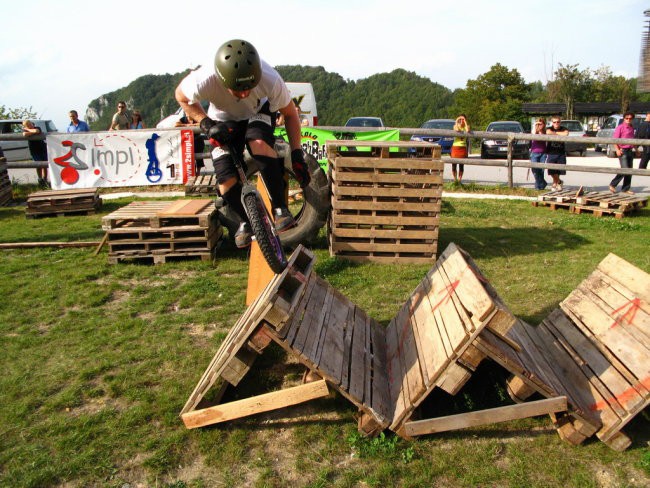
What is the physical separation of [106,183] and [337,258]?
8204 millimetres

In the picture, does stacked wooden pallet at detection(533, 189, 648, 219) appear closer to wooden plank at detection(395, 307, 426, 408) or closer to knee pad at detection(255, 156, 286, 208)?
wooden plank at detection(395, 307, 426, 408)

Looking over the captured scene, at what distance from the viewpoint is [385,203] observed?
6691 millimetres

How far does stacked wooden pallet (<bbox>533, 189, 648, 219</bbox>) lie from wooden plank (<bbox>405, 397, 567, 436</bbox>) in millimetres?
7996

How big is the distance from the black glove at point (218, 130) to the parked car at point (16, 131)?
20302mm

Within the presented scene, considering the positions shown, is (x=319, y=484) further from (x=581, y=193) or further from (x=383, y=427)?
(x=581, y=193)

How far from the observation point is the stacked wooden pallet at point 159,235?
680cm

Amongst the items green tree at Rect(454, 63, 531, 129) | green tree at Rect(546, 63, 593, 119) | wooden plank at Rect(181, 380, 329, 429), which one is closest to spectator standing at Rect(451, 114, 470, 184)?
wooden plank at Rect(181, 380, 329, 429)

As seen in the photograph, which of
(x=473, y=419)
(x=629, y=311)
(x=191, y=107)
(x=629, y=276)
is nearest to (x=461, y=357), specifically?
(x=473, y=419)

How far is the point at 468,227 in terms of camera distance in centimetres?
884

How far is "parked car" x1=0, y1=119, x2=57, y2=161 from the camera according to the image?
70.1 feet

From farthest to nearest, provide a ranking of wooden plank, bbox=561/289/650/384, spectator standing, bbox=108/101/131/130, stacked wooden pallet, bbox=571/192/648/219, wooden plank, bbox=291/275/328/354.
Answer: spectator standing, bbox=108/101/131/130
stacked wooden pallet, bbox=571/192/648/219
wooden plank, bbox=291/275/328/354
wooden plank, bbox=561/289/650/384

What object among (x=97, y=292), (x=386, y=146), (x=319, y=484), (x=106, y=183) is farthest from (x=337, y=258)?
(x=106, y=183)

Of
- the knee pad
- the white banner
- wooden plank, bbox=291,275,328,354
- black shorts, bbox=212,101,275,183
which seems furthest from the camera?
the white banner

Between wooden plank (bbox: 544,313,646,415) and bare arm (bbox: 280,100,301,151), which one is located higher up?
bare arm (bbox: 280,100,301,151)
